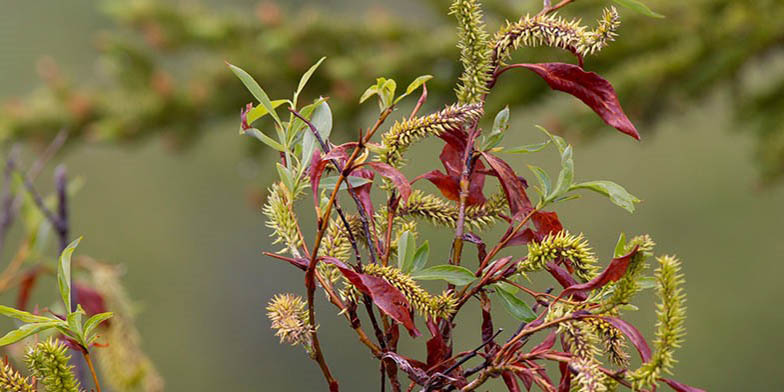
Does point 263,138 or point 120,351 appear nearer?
point 263,138

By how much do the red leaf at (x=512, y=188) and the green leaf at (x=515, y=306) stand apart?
0.03 meters

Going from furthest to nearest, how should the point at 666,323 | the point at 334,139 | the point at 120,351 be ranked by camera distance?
the point at 334,139, the point at 120,351, the point at 666,323

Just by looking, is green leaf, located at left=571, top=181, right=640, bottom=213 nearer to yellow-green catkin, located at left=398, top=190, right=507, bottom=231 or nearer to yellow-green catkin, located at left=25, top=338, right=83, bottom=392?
yellow-green catkin, located at left=398, top=190, right=507, bottom=231

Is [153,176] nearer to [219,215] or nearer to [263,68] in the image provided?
[219,215]

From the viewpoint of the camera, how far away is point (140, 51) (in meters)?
1.75

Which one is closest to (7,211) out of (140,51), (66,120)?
(140,51)

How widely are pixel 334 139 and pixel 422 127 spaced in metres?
2.06

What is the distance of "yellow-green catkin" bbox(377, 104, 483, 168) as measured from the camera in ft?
1.04

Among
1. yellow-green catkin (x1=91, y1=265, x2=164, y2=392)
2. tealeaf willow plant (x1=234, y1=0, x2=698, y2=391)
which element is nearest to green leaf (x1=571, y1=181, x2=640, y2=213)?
tealeaf willow plant (x1=234, y1=0, x2=698, y2=391)

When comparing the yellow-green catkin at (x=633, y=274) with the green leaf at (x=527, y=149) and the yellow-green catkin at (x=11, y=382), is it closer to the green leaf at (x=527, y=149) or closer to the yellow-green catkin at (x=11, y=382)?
the green leaf at (x=527, y=149)

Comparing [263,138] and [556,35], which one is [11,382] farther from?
[556,35]

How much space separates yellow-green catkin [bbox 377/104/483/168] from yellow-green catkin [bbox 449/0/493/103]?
12 millimetres

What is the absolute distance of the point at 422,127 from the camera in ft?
1.06

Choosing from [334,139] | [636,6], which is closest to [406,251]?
[636,6]
